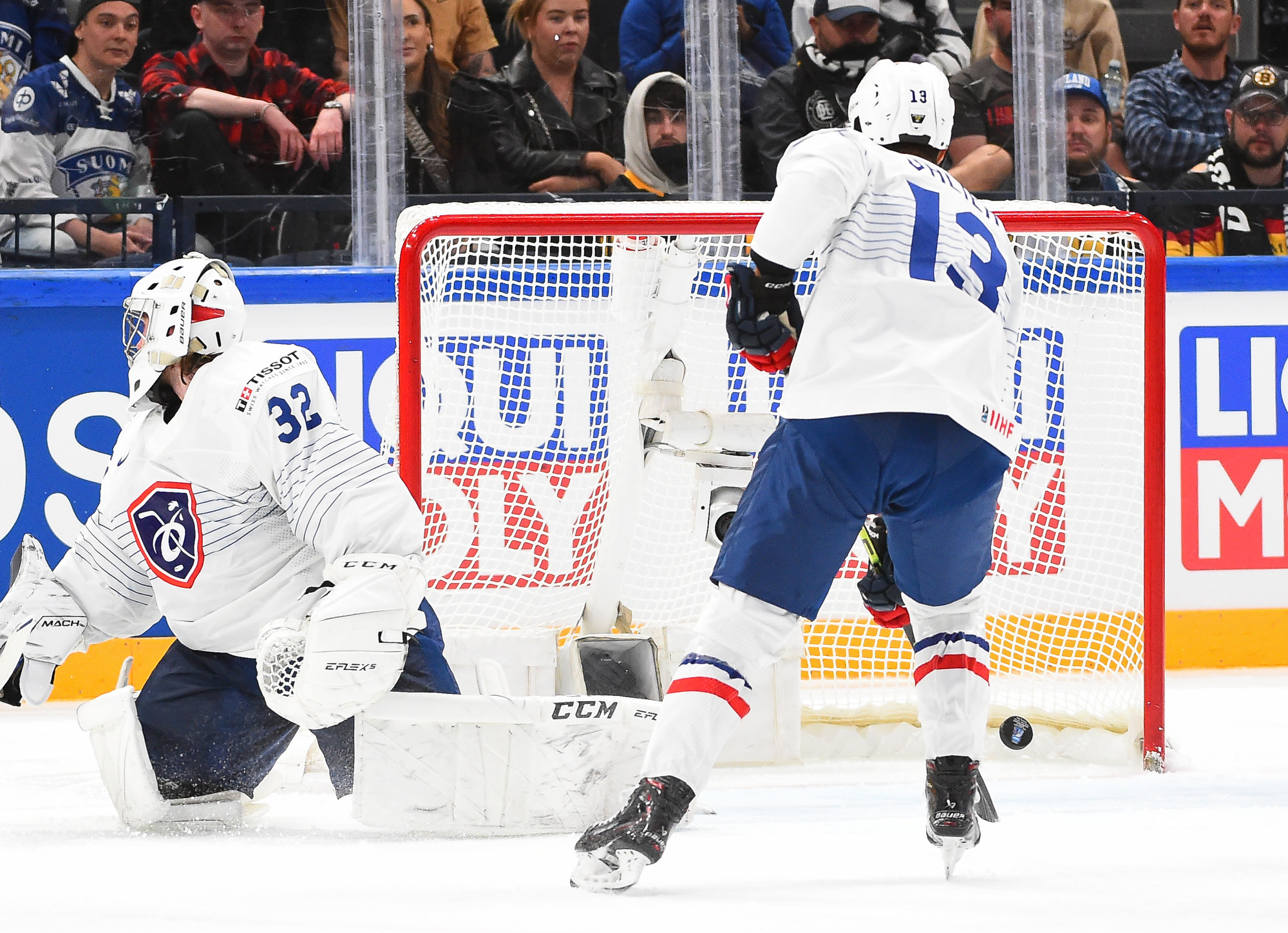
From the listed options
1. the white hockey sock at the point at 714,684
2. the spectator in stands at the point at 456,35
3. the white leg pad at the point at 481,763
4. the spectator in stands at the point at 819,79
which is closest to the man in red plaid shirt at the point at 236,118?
the spectator in stands at the point at 456,35

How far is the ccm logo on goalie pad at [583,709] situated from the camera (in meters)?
2.44

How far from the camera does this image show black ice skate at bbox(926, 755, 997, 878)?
2.13m

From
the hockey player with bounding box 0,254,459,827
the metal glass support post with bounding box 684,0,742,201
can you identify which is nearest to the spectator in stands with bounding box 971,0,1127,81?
the metal glass support post with bounding box 684,0,742,201

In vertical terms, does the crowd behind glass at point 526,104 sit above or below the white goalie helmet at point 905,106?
above

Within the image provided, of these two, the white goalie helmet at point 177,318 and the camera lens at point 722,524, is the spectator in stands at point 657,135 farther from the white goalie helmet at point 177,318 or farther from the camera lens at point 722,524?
the white goalie helmet at point 177,318

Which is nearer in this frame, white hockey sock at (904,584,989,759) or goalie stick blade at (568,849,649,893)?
goalie stick blade at (568,849,649,893)

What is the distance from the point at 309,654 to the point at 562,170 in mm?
2399

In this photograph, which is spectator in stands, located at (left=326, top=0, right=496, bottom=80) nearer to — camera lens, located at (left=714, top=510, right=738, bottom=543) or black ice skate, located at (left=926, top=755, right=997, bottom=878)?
camera lens, located at (left=714, top=510, right=738, bottom=543)

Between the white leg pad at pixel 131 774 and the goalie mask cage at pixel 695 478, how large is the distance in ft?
2.97

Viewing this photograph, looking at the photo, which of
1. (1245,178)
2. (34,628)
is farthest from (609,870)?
(1245,178)

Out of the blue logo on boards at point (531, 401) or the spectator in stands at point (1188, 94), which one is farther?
the spectator in stands at point (1188, 94)

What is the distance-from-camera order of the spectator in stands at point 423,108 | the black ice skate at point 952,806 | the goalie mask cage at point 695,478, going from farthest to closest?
the spectator in stands at point 423,108 → the goalie mask cage at point 695,478 → the black ice skate at point 952,806

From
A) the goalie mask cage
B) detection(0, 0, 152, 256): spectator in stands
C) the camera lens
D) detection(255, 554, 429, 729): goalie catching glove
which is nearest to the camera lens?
detection(255, 554, 429, 729): goalie catching glove

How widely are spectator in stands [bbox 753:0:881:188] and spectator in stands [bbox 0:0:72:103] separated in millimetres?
1981
